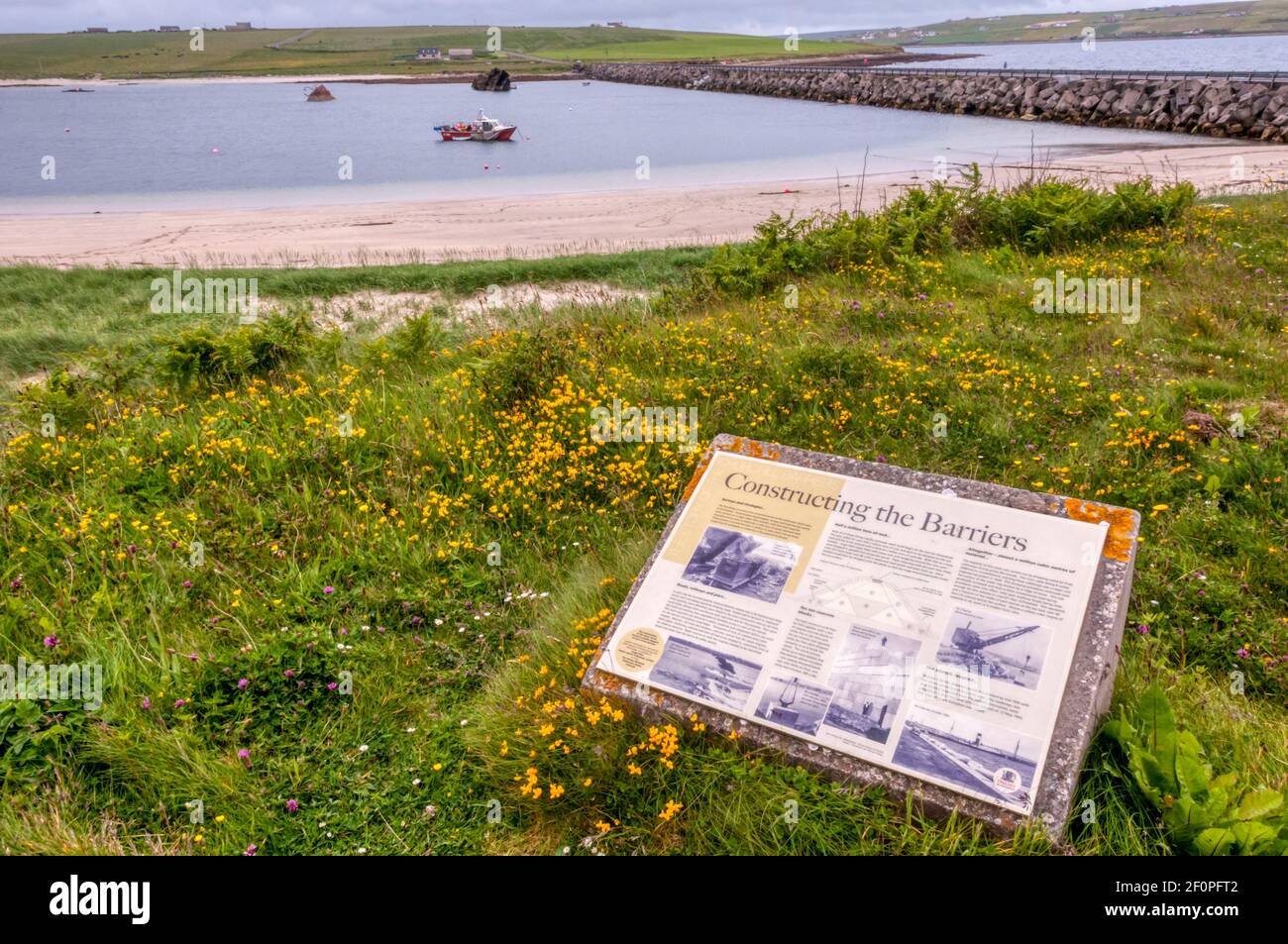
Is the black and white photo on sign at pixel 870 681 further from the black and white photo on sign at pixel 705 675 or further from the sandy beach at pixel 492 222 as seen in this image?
the sandy beach at pixel 492 222

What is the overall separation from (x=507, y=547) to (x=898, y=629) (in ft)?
9.21

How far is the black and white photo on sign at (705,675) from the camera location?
12.0 ft

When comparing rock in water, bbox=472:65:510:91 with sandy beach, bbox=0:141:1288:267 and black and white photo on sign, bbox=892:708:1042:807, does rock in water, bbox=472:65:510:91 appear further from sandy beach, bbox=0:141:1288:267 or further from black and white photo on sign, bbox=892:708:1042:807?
black and white photo on sign, bbox=892:708:1042:807

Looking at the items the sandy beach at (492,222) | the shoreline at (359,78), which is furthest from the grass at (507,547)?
the shoreline at (359,78)

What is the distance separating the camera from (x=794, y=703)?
3.54m

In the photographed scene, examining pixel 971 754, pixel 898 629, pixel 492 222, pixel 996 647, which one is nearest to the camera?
pixel 971 754

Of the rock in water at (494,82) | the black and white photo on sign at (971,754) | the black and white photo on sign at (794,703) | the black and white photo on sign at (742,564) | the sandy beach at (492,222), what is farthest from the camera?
the rock in water at (494,82)

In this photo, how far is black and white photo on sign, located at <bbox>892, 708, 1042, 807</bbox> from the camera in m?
3.15

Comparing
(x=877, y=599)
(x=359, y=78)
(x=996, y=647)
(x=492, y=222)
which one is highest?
(x=359, y=78)

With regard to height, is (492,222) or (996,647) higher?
(492,222)

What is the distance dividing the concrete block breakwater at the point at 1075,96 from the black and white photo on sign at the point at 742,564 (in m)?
36.5

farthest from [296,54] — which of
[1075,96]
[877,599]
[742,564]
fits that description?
[877,599]

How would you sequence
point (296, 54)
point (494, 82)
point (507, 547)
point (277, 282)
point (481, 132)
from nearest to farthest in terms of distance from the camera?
point (507, 547) → point (277, 282) → point (481, 132) → point (494, 82) → point (296, 54)

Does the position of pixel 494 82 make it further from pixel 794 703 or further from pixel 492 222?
pixel 794 703
